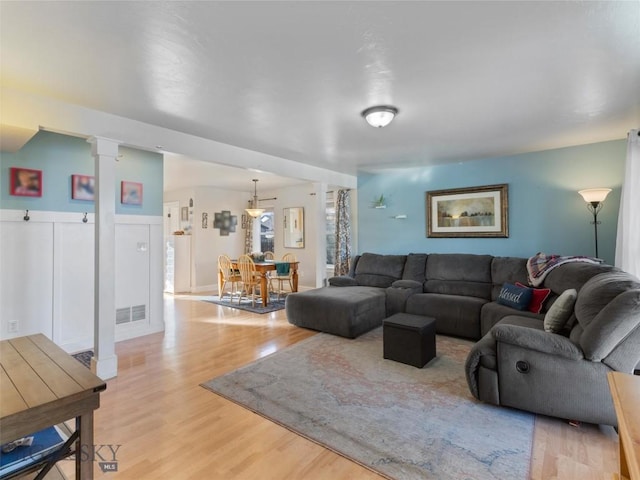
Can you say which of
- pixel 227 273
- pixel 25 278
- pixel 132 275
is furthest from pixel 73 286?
pixel 227 273

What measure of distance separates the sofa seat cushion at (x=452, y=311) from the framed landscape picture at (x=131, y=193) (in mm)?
3799

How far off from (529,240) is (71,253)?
18.5ft

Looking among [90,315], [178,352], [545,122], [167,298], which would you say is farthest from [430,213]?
[167,298]

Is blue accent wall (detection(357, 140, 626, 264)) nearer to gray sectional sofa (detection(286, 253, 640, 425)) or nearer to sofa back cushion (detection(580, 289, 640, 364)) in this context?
gray sectional sofa (detection(286, 253, 640, 425))

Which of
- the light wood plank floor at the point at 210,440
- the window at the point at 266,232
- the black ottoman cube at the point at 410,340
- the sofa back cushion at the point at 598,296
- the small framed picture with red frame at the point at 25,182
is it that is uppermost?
the small framed picture with red frame at the point at 25,182

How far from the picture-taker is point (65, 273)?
11.4 ft

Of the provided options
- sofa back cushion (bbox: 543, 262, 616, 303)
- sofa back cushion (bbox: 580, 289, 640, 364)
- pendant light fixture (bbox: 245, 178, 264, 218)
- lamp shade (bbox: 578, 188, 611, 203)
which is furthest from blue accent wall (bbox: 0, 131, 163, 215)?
lamp shade (bbox: 578, 188, 611, 203)

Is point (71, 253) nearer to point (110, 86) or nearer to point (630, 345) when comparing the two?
point (110, 86)

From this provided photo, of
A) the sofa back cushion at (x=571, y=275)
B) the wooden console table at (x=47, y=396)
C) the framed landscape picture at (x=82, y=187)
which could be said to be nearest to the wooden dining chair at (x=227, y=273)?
the framed landscape picture at (x=82, y=187)

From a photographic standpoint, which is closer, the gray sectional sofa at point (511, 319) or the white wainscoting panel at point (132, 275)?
the gray sectional sofa at point (511, 319)

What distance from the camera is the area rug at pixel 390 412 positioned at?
182cm

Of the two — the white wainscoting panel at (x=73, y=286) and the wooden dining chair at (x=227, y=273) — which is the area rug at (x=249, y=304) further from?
the white wainscoting panel at (x=73, y=286)

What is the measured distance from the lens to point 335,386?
8.87 feet

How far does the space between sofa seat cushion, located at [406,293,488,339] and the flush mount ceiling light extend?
2417mm
